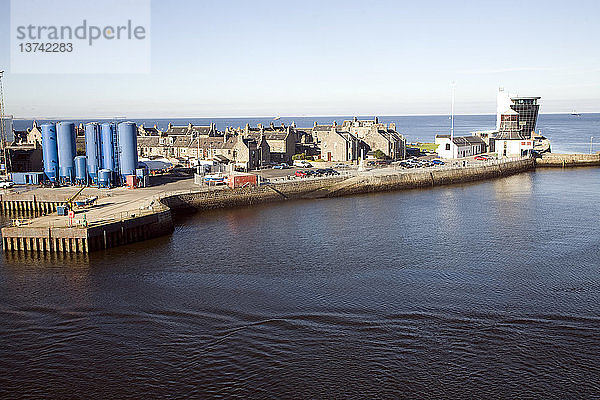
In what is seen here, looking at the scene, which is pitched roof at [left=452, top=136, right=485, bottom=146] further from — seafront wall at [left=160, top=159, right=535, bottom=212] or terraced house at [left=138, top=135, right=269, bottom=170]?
terraced house at [left=138, top=135, right=269, bottom=170]

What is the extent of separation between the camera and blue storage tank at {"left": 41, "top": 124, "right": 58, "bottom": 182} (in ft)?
179

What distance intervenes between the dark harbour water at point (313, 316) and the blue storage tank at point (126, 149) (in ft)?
50.5

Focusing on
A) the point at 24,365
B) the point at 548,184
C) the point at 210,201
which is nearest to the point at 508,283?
the point at 24,365

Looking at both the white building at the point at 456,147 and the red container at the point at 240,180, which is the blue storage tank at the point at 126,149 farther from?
the white building at the point at 456,147

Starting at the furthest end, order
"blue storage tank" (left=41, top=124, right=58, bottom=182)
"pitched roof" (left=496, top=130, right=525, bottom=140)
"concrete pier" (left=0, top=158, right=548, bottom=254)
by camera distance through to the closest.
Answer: "pitched roof" (left=496, top=130, right=525, bottom=140) → "blue storage tank" (left=41, top=124, right=58, bottom=182) → "concrete pier" (left=0, top=158, right=548, bottom=254)

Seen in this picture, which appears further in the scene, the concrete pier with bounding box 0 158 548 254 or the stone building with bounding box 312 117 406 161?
the stone building with bounding box 312 117 406 161

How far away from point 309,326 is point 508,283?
35.3 ft

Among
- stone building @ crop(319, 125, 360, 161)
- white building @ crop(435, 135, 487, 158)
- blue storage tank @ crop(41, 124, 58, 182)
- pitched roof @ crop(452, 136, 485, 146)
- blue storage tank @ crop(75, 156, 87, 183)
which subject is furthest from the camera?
pitched roof @ crop(452, 136, 485, 146)

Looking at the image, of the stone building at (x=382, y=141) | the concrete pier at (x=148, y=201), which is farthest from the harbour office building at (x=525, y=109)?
the stone building at (x=382, y=141)

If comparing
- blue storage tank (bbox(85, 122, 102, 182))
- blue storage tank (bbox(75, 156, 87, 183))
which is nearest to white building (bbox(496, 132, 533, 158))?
blue storage tank (bbox(85, 122, 102, 182))

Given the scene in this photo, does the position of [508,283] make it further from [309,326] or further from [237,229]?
[237,229]

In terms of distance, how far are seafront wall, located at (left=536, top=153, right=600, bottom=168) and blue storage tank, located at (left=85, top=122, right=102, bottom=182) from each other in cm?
6094

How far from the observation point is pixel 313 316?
2416 cm

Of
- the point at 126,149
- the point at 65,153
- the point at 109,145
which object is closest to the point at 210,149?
the point at 126,149
